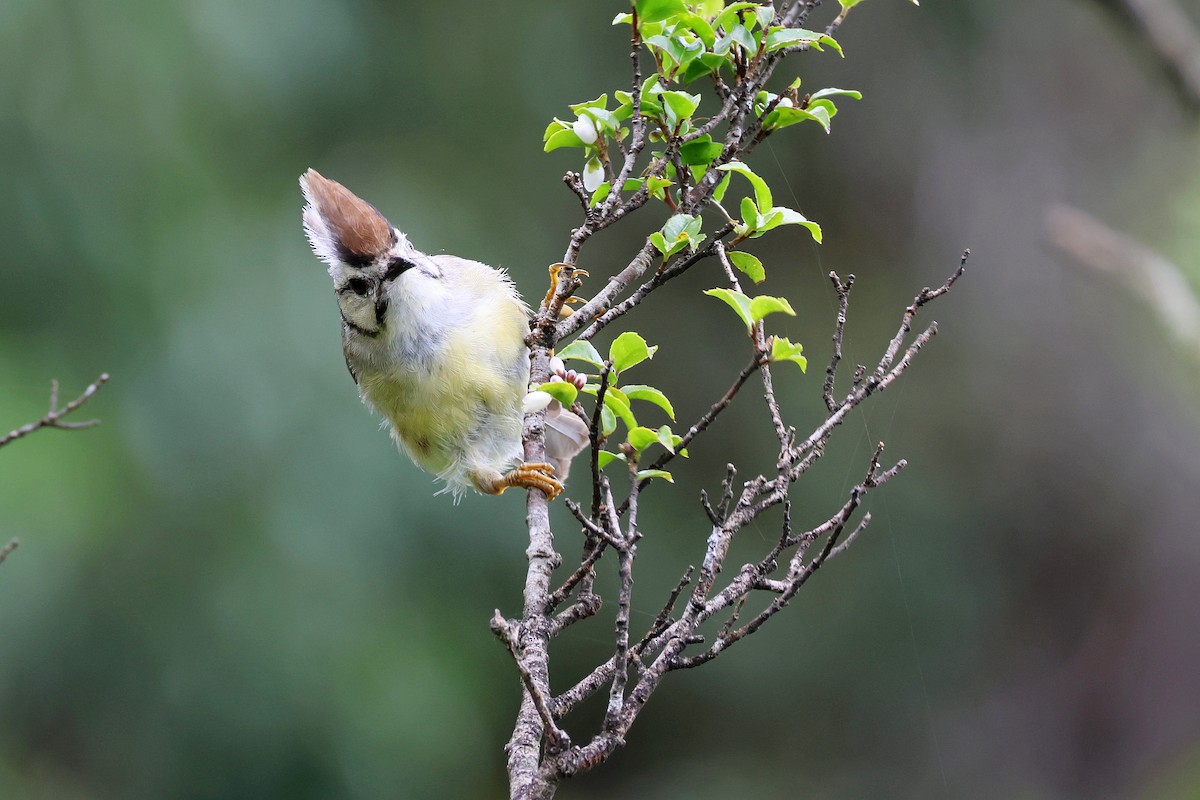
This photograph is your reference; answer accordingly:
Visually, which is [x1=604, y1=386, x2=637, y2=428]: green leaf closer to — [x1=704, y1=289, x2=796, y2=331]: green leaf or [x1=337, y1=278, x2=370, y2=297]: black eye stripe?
[x1=704, y1=289, x2=796, y2=331]: green leaf

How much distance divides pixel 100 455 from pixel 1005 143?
177 inches

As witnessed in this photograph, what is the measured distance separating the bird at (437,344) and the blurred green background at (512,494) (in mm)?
956

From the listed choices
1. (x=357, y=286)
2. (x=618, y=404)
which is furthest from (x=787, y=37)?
(x=357, y=286)

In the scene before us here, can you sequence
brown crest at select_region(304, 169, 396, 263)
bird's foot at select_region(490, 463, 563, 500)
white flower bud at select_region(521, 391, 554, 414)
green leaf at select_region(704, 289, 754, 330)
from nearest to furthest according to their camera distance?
1. green leaf at select_region(704, 289, 754, 330)
2. white flower bud at select_region(521, 391, 554, 414)
3. bird's foot at select_region(490, 463, 563, 500)
4. brown crest at select_region(304, 169, 396, 263)

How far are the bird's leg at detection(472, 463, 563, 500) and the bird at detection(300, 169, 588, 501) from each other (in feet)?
0.04

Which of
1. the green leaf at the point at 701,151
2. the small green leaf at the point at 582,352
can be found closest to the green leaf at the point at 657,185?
the green leaf at the point at 701,151

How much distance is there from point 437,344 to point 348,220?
0.39m

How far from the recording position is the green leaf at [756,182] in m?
1.64

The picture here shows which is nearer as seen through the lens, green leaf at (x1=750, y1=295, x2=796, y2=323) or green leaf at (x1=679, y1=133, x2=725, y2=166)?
green leaf at (x1=750, y1=295, x2=796, y2=323)

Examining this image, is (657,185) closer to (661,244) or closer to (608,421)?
(661,244)

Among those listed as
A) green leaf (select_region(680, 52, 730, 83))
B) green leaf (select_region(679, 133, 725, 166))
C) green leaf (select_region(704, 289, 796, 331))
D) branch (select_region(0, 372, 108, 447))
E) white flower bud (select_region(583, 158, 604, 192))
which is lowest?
branch (select_region(0, 372, 108, 447))

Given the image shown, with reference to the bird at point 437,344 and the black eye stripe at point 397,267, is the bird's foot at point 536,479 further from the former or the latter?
the black eye stripe at point 397,267

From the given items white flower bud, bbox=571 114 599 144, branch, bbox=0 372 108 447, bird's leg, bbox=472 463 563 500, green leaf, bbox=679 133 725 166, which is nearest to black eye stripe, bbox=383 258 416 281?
bird's leg, bbox=472 463 563 500

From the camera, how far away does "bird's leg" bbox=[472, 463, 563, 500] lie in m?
2.13
